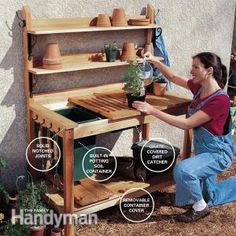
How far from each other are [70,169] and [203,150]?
1214mm

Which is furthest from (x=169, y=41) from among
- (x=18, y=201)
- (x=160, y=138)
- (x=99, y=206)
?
(x=18, y=201)

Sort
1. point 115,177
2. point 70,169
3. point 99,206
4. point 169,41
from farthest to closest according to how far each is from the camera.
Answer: point 169,41 < point 115,177 < point 99,206 < point 70,169

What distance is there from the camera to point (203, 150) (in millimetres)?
3959

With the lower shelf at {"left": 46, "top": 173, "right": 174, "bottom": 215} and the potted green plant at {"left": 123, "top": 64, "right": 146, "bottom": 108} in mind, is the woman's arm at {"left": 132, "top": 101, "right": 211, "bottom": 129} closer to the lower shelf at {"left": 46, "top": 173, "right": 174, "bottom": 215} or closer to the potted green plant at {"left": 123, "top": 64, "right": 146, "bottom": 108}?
the potted green plant at {"left": 123, "top": 64, "right": 146, "bottom": 108}

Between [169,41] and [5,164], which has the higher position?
[169,41]

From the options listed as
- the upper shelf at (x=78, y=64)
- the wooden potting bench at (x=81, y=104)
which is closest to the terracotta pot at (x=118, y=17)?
the wooden potting bench at (x=81, y=104)

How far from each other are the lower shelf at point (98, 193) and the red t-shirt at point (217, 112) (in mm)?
779

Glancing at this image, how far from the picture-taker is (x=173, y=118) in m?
3.82

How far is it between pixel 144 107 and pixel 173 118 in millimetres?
267

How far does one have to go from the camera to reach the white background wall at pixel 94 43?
383 cm

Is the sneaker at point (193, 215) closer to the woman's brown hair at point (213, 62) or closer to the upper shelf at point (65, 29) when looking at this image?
the woman's brown hair at point (213, 62)

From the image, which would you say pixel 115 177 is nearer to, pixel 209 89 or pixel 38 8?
pixel 209 89

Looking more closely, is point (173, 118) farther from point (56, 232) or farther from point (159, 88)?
point (56, 232)

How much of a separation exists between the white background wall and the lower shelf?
1.90 ft
